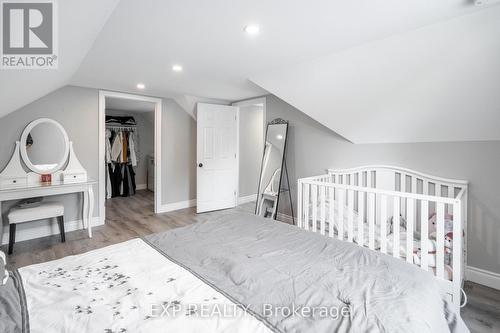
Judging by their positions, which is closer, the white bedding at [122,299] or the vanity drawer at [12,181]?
the white bedding at [122,299]

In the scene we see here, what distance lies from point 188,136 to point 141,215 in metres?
1.73

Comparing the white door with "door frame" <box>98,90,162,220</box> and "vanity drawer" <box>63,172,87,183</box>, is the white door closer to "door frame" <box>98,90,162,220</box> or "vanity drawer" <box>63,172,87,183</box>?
"door frame" <box>98,90,162,220</box>

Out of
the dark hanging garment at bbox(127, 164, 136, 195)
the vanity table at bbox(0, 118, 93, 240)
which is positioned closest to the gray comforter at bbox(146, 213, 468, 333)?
the vanity table at bbox(0, 118, 93, 240)

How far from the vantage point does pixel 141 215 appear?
466 centimetres

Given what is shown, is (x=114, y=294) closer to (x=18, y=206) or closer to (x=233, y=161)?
(x=18, y=206)

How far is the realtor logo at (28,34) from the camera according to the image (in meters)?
1.23

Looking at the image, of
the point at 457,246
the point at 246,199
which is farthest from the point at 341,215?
the point at 246,199

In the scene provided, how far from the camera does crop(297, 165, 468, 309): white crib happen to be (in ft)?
6.09

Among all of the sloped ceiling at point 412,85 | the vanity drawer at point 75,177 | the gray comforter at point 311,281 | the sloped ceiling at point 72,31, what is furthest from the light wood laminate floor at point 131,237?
the sloped ceiling at point 72,31

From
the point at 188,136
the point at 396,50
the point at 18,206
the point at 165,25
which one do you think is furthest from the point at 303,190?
the point at 18,206

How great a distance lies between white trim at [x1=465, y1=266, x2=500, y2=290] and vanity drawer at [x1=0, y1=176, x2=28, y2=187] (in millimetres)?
5318

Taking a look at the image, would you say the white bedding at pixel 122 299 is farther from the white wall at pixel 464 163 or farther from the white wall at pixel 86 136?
the white wall at pixel 86 136

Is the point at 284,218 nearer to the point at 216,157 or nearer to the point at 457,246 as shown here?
the point at 216,157

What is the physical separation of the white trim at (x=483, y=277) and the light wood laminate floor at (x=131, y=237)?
0.19 feet
